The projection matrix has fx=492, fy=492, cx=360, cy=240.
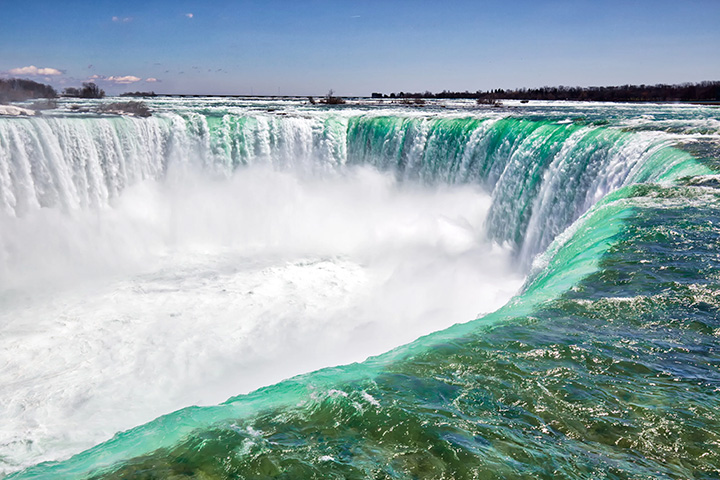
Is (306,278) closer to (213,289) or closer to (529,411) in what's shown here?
(213,289)

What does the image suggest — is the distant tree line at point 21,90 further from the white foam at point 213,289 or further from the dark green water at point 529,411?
the dark green water at point 529,411

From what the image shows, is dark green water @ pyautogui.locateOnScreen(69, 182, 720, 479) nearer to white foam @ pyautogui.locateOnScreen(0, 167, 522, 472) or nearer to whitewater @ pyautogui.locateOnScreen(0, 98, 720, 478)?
whitewater @ pyautogui.locateOnScreen(0, 98, 720, 478)

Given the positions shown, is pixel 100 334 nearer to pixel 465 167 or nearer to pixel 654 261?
pixel 654 261

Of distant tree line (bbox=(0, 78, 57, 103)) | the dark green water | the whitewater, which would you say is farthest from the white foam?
distant tree line (bbox=(0, 78, 57, 103))

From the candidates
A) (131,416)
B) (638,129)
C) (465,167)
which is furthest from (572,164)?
(131,416)

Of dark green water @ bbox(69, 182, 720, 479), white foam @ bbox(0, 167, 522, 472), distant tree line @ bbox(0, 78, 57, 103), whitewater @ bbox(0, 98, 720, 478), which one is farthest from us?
distant tree line @ bbox(0, 78, 57, 103)

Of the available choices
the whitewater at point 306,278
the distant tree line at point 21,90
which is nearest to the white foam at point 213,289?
the whitewater at point 306,278
